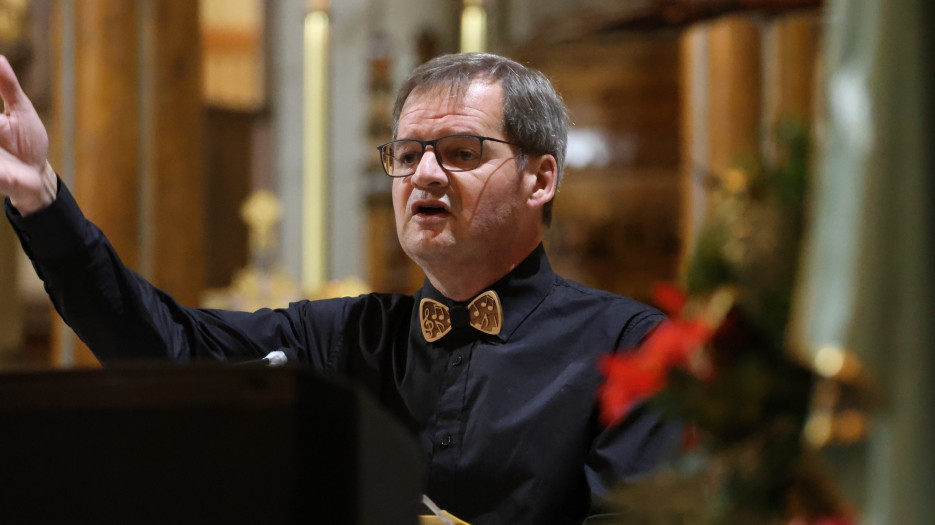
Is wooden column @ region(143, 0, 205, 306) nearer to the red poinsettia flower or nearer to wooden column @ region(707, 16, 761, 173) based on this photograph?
wooden column @ region(707, 16, 761, 173)

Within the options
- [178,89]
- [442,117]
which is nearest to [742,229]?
[442,117]

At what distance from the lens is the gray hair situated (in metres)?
2.29

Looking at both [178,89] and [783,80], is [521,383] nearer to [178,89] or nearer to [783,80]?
[178,89]

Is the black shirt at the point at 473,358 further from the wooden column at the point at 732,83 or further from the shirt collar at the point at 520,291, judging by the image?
the wooden column at the point at 732,83

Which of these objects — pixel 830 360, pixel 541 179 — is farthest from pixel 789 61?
pixel 830 360

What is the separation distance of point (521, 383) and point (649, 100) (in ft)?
21.0

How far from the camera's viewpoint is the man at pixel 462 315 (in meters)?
1.92

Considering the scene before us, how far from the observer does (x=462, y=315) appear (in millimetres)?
2240

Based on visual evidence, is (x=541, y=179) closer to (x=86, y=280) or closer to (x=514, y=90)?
(x=514, y=90)

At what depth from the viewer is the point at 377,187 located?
7.45m

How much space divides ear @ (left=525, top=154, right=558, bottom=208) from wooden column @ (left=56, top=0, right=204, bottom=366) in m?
3.00

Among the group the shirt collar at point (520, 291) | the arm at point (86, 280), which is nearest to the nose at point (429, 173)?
the shirt collar at point (520, 291)

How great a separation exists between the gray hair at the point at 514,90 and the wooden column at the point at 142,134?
282cm

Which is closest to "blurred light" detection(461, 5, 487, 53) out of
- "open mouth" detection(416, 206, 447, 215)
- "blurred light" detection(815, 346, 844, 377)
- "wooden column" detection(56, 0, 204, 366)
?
"wooden column" detection(56, 0, 204, 366)
